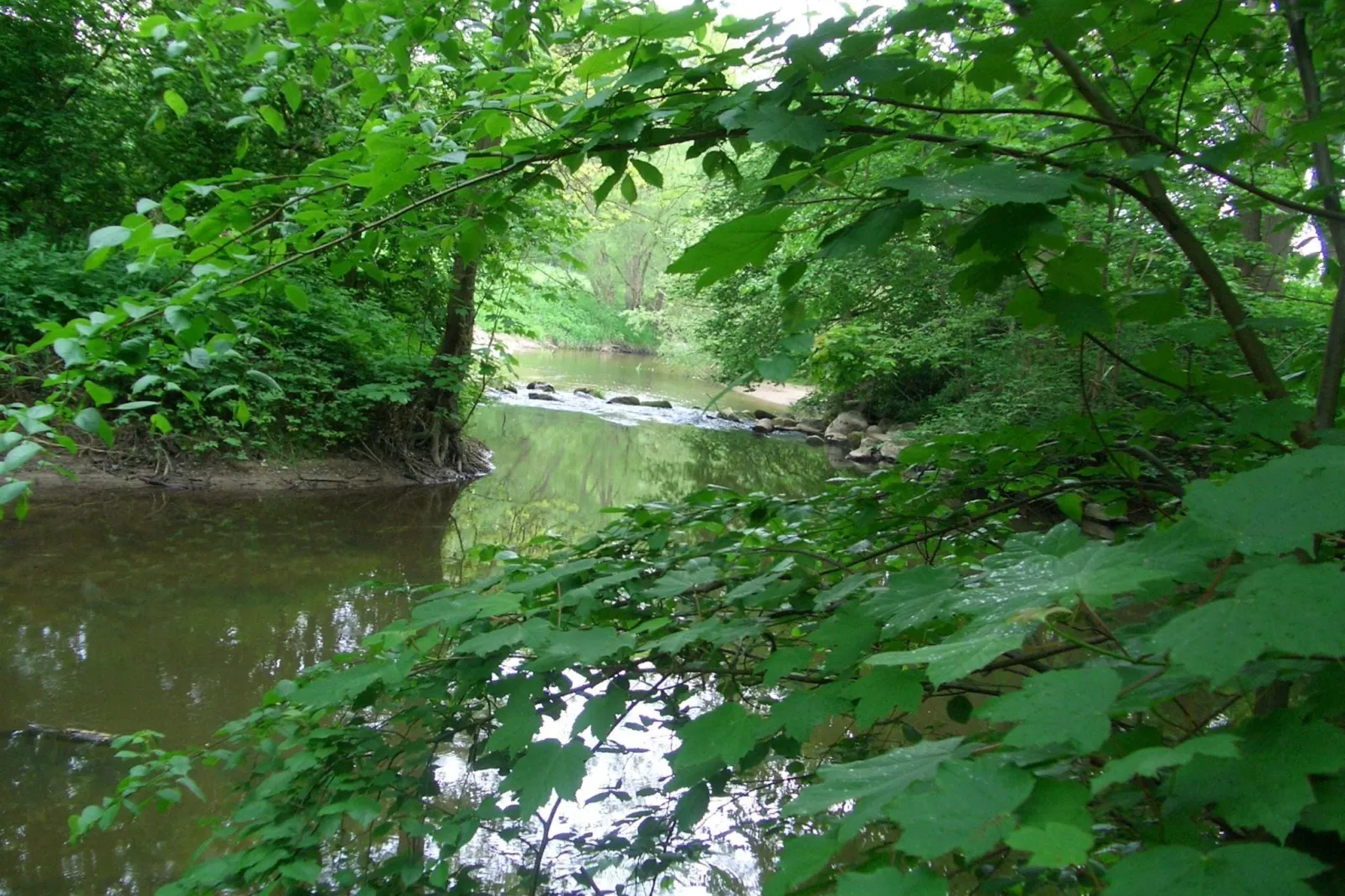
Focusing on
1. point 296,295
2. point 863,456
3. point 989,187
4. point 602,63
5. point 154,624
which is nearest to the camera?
point 989,187

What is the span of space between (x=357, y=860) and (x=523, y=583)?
1.55 meters

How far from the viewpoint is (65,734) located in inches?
119

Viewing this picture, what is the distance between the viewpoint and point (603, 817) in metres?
2.80

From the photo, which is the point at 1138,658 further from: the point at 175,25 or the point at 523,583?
the point at 175,25

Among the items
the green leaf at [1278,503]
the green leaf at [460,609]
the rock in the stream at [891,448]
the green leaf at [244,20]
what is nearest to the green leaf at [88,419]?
→ the green leaf at [460,609]

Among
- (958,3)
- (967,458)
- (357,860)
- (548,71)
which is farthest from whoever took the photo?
(357,860)

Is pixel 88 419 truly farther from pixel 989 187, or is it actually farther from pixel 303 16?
pixel 989 187

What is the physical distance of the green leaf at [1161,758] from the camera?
44 cm

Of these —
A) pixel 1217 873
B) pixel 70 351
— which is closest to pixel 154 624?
pixel 70 351

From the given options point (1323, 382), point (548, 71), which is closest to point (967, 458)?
point (1323, 382)

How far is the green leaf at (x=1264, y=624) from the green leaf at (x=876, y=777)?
0.18m

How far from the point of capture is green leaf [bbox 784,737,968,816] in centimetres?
56

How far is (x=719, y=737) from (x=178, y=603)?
15.6 ft

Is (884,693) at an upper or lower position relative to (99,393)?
lower
